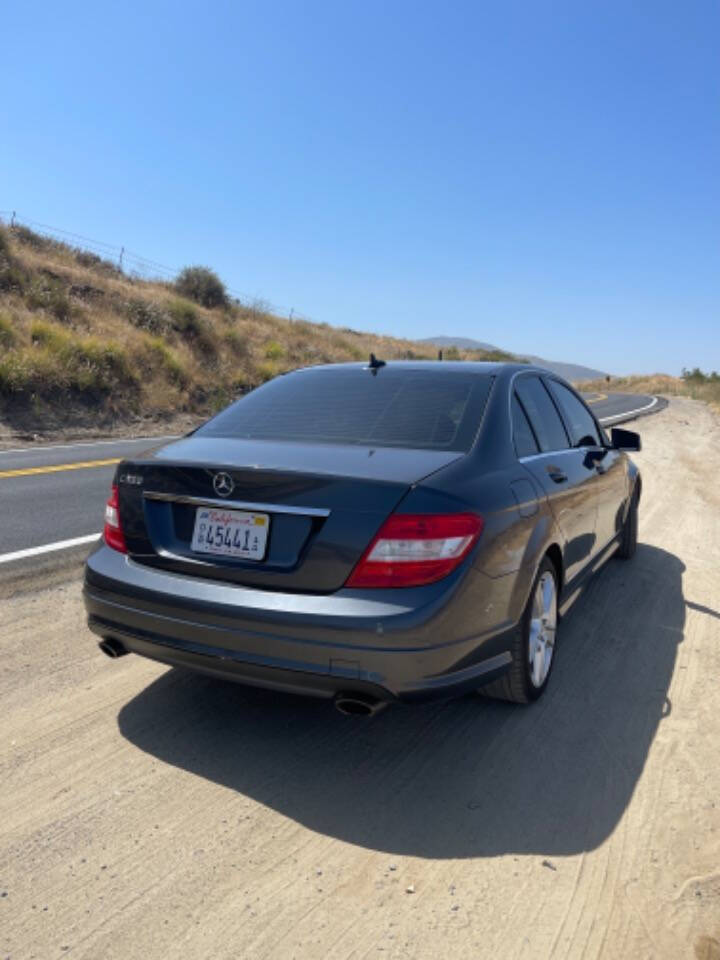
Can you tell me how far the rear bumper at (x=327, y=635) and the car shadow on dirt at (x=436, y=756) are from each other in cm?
40

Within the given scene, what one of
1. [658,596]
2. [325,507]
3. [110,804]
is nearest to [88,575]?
[110,804]

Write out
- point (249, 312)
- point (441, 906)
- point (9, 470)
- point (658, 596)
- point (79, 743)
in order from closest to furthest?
point (441, 906), point (79, 743), point (658, 596), point (9, 470), point (249, 312)

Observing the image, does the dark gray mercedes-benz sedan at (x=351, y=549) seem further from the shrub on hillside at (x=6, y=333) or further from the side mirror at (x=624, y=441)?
the shrub on hillside at (x=6, y=333)

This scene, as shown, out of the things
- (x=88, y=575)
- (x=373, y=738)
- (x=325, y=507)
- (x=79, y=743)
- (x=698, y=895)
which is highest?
(x=325, y=507)

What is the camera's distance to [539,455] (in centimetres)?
377

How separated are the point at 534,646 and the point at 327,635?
1288 millimetres

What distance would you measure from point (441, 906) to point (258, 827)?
69 centimetres

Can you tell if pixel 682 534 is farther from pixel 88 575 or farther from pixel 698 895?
pixel 88 575

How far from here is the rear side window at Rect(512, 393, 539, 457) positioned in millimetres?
3545

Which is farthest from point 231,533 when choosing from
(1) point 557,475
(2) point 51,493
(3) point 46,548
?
(2) point 51,493

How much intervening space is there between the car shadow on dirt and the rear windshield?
1.22 m

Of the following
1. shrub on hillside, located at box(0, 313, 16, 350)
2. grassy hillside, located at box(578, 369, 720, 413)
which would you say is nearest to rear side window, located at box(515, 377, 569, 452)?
shrub on hillside, located at box(0, 313, 16, 350)

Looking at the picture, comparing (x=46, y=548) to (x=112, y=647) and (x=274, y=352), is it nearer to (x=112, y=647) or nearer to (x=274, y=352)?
(x=112, y=647)

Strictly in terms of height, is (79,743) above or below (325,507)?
below
